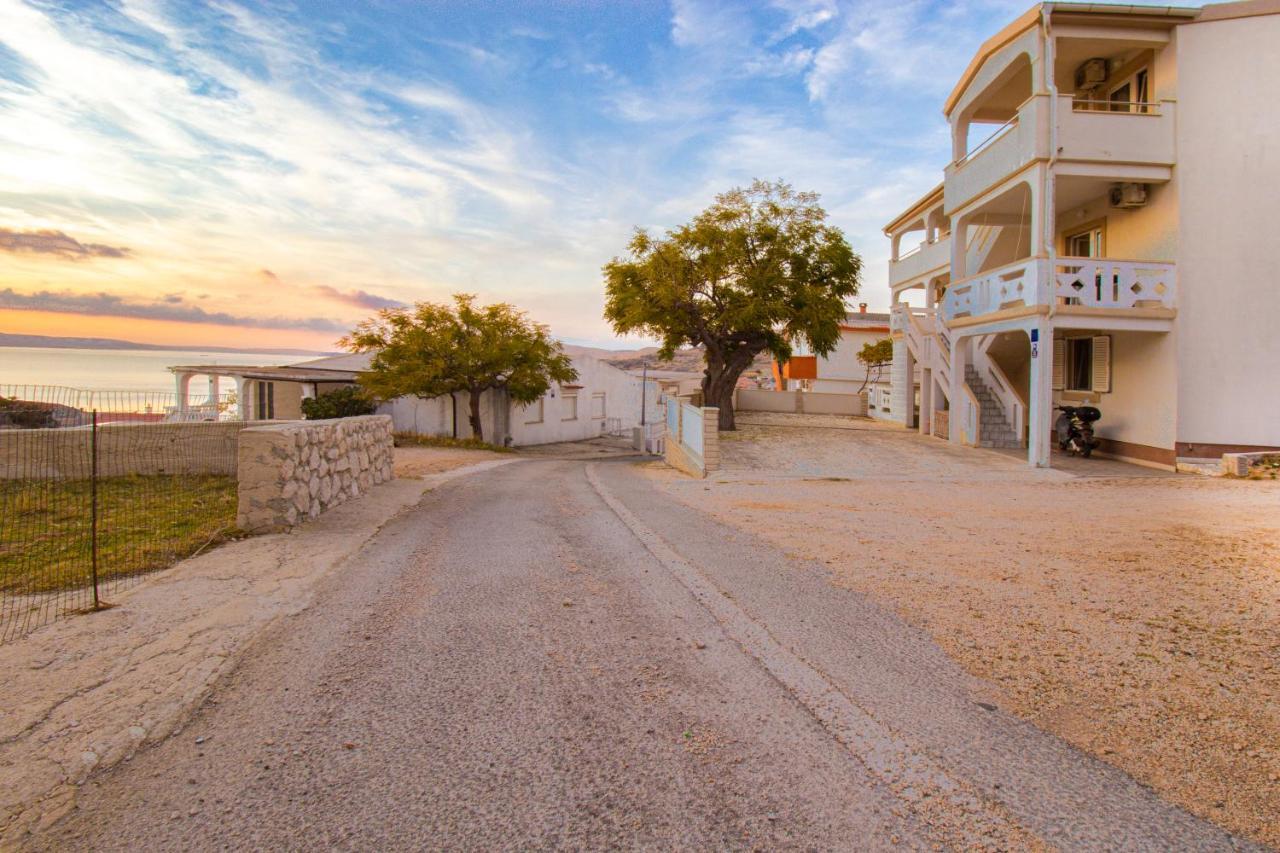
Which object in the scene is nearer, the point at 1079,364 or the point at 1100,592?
the point at 1100,592

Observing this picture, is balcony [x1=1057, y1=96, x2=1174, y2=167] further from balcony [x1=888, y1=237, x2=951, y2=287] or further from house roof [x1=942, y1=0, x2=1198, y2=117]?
balcony [x1=888, y1=237, x2=951, y2=287]

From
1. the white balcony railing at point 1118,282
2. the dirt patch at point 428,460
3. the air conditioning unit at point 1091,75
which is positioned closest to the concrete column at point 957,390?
the white balcony railing at point 1118,282

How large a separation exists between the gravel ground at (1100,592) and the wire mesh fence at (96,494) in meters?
5.92

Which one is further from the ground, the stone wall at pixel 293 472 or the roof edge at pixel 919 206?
the roof edge at pixel 919 206

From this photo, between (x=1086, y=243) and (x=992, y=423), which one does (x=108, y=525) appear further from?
(x=1086, y=243)

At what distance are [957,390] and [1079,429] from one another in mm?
2983

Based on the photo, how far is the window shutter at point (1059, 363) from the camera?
17875mm

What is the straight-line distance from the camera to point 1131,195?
14.5 m

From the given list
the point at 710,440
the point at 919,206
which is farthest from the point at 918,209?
the point at 710,440

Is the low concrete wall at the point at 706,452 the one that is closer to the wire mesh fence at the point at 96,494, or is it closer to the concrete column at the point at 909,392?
the wire mesh fence at the point at 96,494

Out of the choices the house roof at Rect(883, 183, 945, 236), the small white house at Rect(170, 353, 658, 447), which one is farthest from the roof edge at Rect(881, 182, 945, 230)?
the small white house at Rect(170, 353, 658, 447)

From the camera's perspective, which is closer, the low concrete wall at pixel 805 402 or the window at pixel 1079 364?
the window at pixel 1079 364

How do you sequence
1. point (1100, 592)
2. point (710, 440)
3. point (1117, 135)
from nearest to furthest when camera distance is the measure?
point (1100, 592) → point (1117, 135) → point (710, 440)

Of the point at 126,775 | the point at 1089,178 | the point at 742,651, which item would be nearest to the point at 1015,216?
the point at 1089,178
